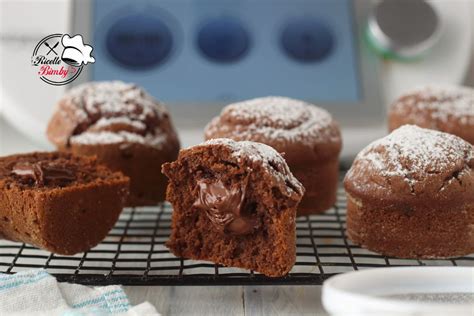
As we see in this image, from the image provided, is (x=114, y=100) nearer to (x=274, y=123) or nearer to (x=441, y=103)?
(x=274, y=123)

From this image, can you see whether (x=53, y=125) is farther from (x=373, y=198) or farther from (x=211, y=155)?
(x=373, y=198)

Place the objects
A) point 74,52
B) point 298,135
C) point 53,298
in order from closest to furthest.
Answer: point 53,298 < point 298,135 < point 74,52

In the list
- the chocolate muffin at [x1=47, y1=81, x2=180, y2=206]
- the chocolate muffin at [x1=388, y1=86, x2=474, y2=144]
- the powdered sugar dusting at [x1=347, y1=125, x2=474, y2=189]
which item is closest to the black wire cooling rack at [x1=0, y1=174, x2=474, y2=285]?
the chocolate muffin at [x1=47, y1=81, x2=180, y2=206]

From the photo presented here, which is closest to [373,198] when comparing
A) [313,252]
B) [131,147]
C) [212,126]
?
[313,252]

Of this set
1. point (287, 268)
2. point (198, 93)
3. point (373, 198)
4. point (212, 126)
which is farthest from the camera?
point (198, 93)

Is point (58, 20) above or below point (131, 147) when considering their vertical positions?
above

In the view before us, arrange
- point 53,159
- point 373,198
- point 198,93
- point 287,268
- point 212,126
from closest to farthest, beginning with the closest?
1. point 287,268
2. point 373,198
3. point 53,159
4. point 212,126
5. point 198,93

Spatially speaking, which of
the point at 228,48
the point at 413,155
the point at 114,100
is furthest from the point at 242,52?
the point at 413,155
